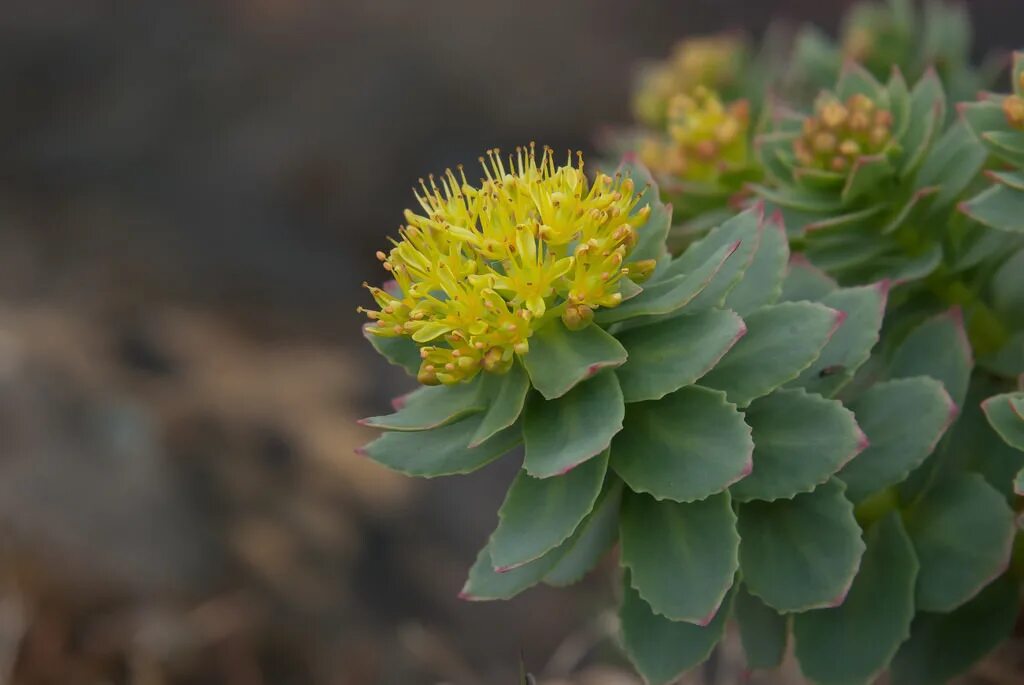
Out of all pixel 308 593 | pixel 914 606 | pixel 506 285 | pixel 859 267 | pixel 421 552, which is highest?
pixel 506 285

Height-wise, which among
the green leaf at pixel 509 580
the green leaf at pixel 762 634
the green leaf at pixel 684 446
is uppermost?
the green leaf at pixel 684 446

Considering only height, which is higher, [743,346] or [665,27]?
[743,346]

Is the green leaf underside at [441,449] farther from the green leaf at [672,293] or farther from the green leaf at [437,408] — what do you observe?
the green leaf at [672,293]

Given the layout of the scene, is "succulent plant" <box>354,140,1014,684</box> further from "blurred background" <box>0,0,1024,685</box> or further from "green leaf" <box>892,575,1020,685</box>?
"blurred background" <box>0,0,1024,685</box>

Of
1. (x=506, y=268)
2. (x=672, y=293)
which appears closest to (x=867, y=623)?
(x=672, y=293)

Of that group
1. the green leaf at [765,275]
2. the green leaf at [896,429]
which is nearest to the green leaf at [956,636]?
the green leaf at [896,429]

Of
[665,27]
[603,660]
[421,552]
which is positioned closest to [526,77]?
[665,27]

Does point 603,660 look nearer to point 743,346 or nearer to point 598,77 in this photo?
point 743,346
